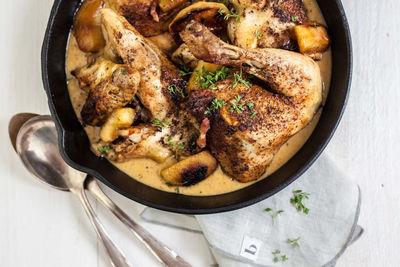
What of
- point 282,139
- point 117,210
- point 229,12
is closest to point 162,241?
point 117,210

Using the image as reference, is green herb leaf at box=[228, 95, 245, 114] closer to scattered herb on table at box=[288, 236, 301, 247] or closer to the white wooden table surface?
the white wooden table surface

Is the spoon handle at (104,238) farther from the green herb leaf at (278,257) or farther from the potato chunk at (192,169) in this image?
the green herb leaf at (278,257)

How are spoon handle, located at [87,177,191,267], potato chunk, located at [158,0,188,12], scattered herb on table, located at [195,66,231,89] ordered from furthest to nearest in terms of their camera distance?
spoon handle, located at [87,177,191,267]
potato chunk, located at [158,0,188,12]
scattered herb on table, located at [195,66,231,89]

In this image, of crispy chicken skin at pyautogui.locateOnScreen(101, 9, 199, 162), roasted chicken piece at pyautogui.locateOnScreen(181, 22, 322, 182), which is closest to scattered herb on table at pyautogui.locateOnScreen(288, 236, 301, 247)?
roasted chicken piece at pyautogui.locateOnScreen(181, 22, 322, 182)

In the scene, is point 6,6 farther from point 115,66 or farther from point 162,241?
point 162,241

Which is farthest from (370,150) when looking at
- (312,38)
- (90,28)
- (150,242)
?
(90,28)

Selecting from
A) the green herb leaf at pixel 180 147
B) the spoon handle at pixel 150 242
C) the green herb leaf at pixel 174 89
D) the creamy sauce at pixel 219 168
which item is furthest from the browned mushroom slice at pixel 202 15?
the spoon handle at pixel 150 242
